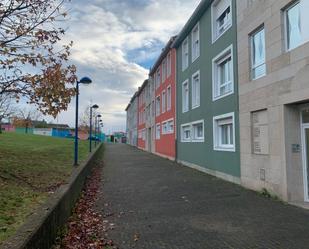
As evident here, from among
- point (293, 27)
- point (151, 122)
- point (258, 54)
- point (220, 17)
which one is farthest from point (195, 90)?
point (151, 122)

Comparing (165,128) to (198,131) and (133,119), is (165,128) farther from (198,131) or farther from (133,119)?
(133,119)

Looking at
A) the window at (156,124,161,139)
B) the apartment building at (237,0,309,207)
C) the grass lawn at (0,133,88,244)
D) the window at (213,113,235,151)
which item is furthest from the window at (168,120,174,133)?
the apartment building at (237,0,309,207)

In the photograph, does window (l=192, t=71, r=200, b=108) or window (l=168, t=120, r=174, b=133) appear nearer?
window (l=192, t=71, r=200, b=108)

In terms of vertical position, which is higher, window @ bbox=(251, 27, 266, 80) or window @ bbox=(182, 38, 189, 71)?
window @ bbox=(182, 38, 189, 71)

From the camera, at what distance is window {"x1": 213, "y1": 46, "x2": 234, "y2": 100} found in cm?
1497

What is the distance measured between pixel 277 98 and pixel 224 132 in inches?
225

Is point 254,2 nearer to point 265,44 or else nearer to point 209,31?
point 265,44

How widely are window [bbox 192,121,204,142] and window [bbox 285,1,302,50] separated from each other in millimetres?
9105

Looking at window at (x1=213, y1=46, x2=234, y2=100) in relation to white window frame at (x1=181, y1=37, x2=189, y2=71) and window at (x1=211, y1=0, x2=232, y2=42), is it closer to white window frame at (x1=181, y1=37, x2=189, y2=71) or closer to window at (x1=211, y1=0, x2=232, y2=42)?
window at (x1=211, y1=0, x2=232, y2=42)

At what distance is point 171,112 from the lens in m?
27.5

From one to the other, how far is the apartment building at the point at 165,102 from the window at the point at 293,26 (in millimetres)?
15772

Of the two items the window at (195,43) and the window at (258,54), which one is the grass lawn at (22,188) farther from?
the window at (195,43)

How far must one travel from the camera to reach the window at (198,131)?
19433 millimetres

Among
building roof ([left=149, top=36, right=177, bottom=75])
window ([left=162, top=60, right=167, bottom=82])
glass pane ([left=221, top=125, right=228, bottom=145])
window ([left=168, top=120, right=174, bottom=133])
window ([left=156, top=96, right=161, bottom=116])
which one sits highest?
building roof ([left=149, top=36, right=177, bottom=75])
